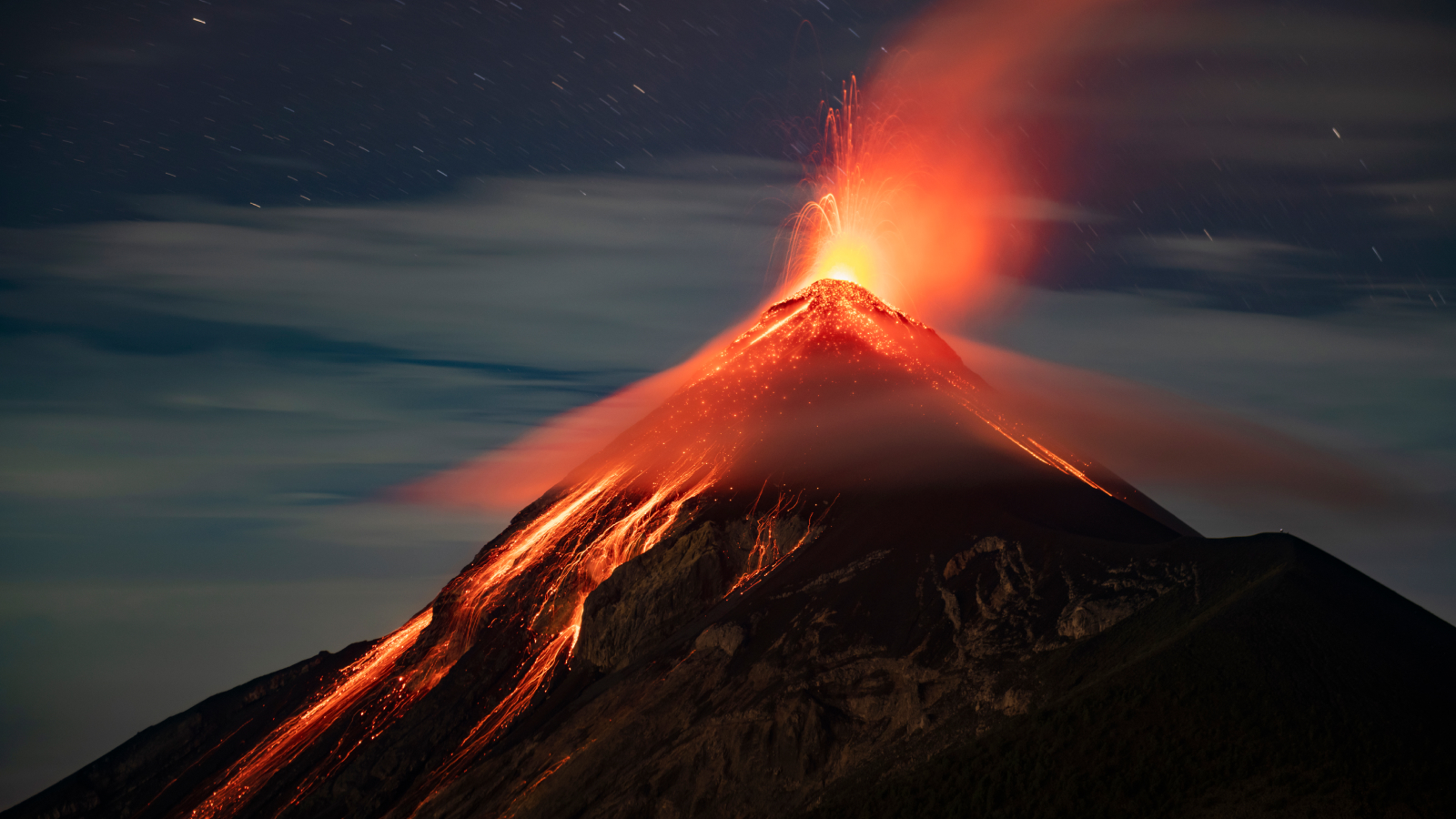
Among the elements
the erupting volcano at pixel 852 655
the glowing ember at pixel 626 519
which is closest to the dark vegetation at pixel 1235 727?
the erupting volcano at pixel 852 655

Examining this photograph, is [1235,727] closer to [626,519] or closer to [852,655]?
[852,655]

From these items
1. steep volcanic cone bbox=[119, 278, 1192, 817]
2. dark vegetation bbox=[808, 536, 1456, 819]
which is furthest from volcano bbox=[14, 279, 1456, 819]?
steep volcanic cone bbox=[119, 278, 1192, 817]

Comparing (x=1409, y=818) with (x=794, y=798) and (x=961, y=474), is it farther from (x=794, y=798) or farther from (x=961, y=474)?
(x=961, y=474)

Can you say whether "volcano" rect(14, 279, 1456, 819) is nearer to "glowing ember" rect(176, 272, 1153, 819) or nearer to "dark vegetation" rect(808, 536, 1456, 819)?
"dark vegetation" rect(808, 536, 1456, 819)

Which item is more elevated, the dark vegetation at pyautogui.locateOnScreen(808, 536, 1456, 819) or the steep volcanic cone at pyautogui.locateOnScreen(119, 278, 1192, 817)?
the steep volcanic cone at pyautogui.locateOnScreen(119, 278, 1192, 817)

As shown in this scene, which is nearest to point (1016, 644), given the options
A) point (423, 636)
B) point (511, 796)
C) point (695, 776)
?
point (695, 776)

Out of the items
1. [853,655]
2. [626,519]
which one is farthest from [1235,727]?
[626,519]

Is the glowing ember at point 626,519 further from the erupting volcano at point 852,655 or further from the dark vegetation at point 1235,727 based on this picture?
the dark vegetation at point 1235,727
